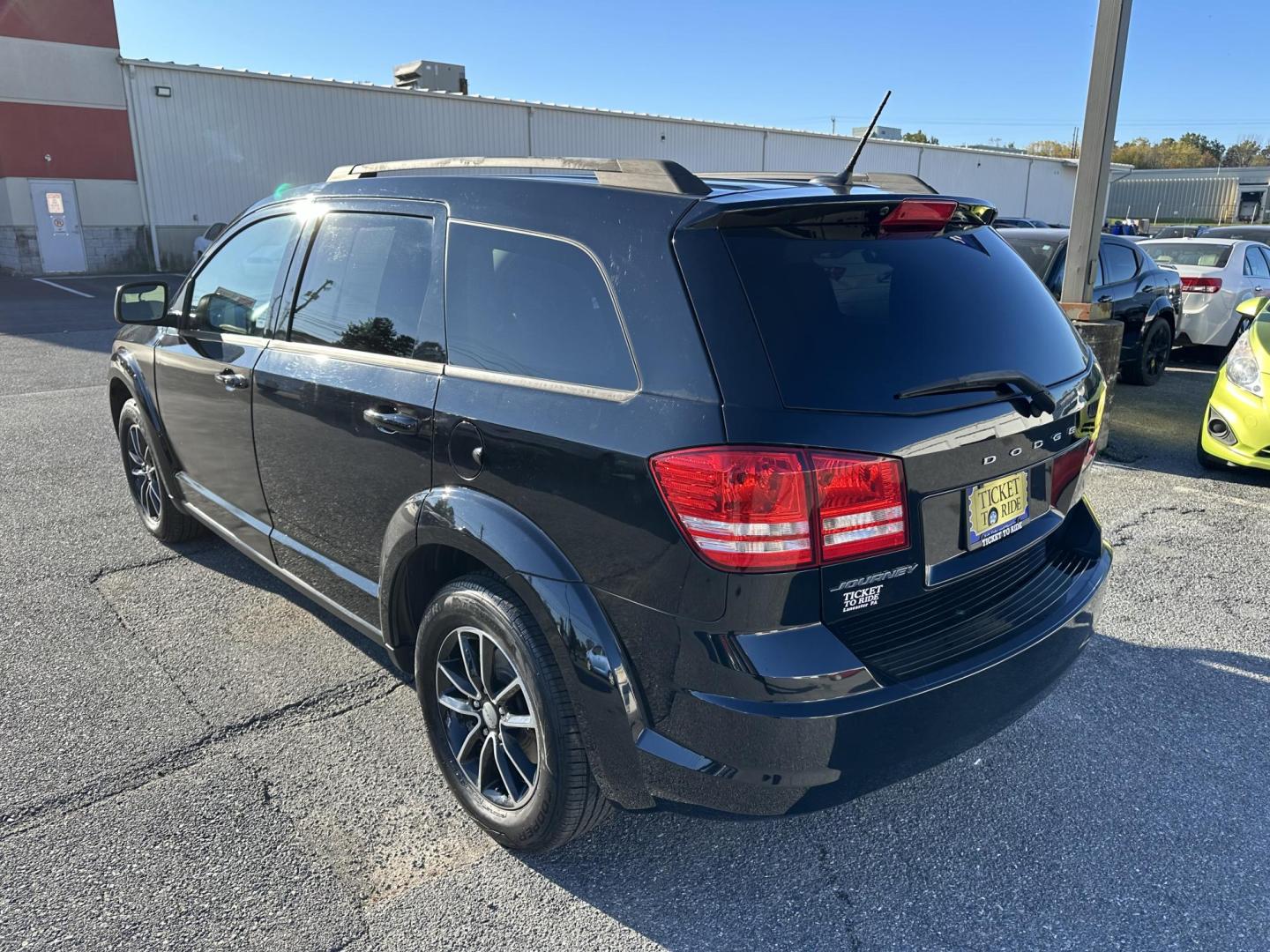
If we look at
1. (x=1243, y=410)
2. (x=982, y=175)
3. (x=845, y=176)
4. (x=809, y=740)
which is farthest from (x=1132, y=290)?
(x=982, y=175)

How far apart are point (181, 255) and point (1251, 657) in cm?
2638

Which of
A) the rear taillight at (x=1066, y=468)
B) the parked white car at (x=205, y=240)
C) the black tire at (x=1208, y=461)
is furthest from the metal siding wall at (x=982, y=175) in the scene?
the rear taillight at (x=1066, y=468)

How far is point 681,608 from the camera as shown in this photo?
77.2 inches

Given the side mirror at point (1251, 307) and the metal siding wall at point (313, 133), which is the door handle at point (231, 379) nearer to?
the side mirror at point (1251, 307)

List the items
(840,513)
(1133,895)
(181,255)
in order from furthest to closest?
(181,255)
(1133,895)
(840,513)

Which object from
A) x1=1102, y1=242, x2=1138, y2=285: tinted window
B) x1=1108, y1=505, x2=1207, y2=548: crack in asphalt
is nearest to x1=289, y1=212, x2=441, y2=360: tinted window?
x1=1108, y1=505, x2=1207, y2=548: crack in asphalt

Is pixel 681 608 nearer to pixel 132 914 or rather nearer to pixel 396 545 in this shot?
pixel 396 545

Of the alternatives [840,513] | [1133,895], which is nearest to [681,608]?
[840,513]

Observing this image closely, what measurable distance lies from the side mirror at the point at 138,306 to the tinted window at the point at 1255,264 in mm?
11632

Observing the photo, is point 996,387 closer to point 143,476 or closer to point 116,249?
point 143,476

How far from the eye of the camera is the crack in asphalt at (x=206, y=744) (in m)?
2.68

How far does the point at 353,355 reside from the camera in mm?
2930

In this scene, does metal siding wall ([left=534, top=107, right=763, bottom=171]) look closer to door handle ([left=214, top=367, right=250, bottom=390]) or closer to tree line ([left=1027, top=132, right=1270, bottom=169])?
door handle ([left=214, top=367, right=250, bottom=390])

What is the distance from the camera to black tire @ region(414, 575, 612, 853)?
227cm
